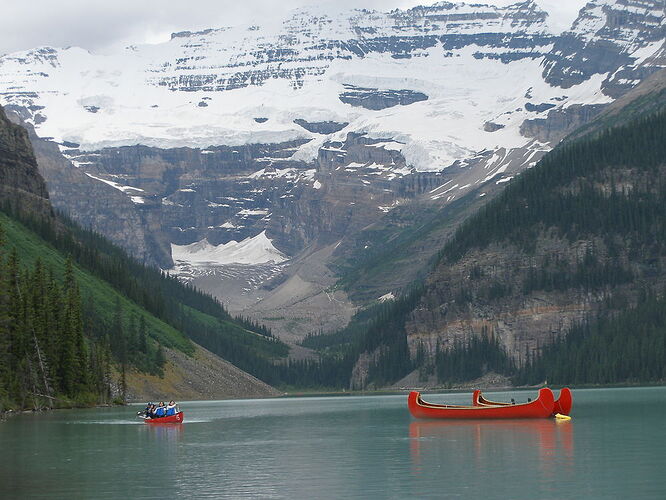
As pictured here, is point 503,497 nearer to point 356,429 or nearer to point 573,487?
point 573,487

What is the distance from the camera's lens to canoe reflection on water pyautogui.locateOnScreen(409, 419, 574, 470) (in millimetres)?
109062

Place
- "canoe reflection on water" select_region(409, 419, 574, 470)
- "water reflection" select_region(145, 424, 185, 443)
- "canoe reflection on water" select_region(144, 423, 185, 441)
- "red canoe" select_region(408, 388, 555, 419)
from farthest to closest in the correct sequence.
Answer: "red canoe" select_region(408, 388, 555, 419) < "canoe reflection on water" select_region(144, 423, 185, 441) < "water reflection" select_region(145, 424, 185, 443) < "canoe reflection on water" select_region(409, 419, 574, 470)

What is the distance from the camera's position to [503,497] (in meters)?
84.8

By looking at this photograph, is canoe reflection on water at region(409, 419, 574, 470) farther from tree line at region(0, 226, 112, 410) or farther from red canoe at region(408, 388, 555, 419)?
tree line at region(0, 226, 112, 410)

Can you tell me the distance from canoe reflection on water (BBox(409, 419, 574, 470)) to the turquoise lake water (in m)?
0.11

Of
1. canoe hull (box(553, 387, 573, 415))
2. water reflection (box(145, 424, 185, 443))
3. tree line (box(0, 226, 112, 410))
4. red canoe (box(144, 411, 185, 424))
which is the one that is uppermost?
tree line (box(0, 226, 112, 410))

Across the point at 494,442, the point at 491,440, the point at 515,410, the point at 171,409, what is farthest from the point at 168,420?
the point at 494,442

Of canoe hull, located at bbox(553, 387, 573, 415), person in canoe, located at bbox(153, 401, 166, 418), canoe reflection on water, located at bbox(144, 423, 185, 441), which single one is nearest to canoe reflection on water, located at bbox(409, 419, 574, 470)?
canoe hull, located at bbox(553, 387, 573, 415)

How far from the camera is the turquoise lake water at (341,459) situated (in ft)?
295

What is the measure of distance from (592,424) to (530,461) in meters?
42.8

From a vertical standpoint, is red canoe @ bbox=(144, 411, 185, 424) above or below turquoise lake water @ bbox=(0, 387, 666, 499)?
above

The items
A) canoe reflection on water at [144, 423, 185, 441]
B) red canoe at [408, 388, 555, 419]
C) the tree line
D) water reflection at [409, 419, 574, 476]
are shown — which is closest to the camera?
water reflection at [409, 419, 574, 476]

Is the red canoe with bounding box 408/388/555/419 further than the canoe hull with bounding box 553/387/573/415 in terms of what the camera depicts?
No

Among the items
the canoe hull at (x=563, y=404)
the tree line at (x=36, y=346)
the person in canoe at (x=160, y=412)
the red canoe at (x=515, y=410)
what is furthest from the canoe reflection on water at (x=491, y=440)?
the tree line at (x=36, y=346)
